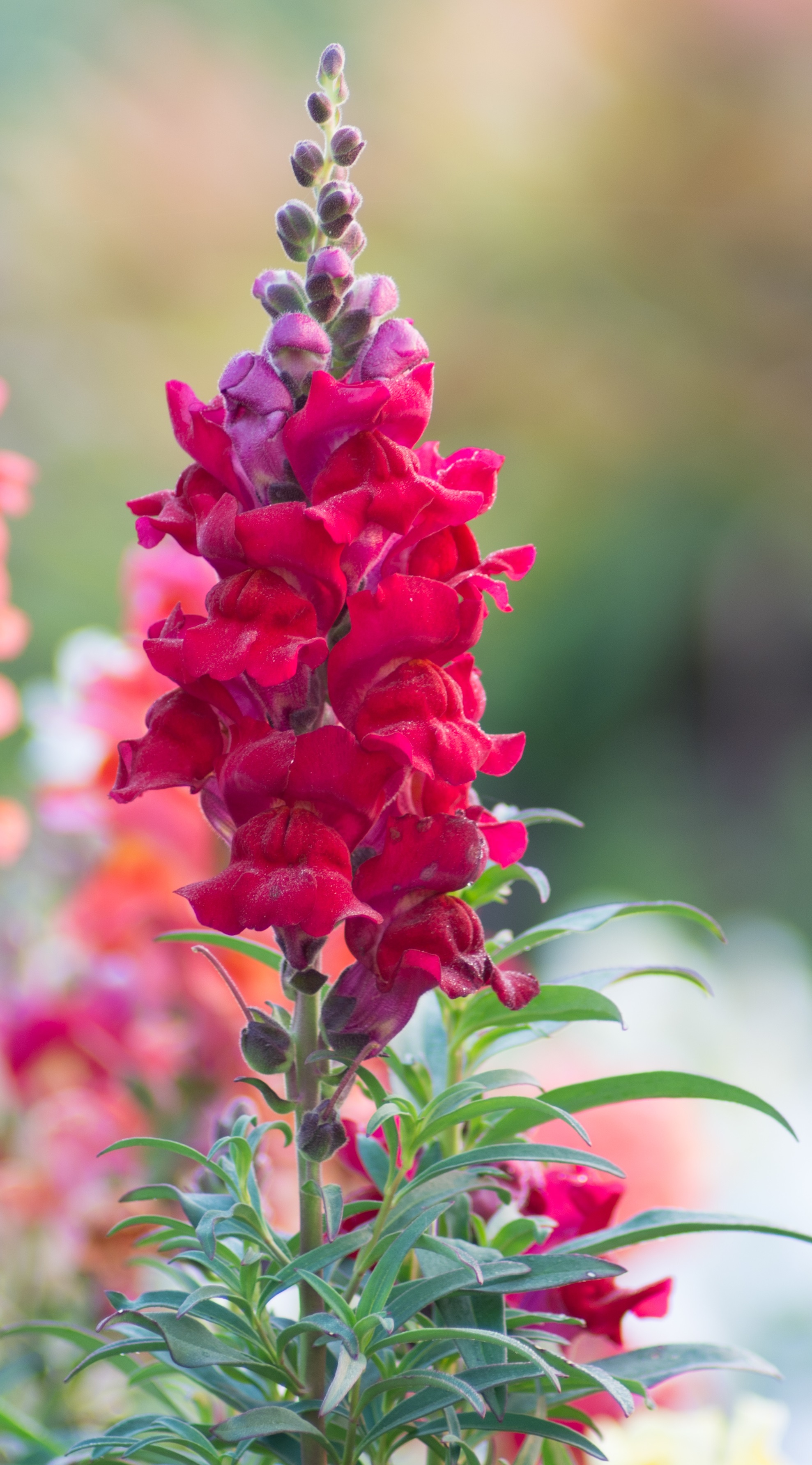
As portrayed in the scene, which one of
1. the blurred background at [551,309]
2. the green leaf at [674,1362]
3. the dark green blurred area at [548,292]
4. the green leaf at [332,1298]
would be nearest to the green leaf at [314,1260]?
the green leaf at [332,1298]

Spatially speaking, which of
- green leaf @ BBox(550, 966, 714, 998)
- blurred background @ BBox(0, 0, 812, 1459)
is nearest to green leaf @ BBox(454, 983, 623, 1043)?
green leaf @ BBox(550, 966, 714, 998)

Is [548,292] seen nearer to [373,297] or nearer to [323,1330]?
[373,297]

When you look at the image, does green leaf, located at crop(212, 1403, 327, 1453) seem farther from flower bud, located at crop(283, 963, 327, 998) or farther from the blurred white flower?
the blurred white flower

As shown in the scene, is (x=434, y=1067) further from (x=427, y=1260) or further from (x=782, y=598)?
(x=782, y=598)

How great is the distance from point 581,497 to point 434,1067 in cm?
305

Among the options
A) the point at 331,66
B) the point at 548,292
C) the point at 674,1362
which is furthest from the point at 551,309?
the point at 674,1362

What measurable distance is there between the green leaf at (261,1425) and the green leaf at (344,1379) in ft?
0.09

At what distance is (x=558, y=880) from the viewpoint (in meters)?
3.01

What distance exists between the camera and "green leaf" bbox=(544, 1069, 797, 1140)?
385 mm

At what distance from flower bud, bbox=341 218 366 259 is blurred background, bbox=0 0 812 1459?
266 centimetres

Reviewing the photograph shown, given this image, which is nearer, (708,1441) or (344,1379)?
(344,1379)

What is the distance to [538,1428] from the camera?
1.21 ft

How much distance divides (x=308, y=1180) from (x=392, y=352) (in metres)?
0.25

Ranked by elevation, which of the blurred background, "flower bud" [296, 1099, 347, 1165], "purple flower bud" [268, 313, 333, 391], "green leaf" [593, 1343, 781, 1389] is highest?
the blurred background
